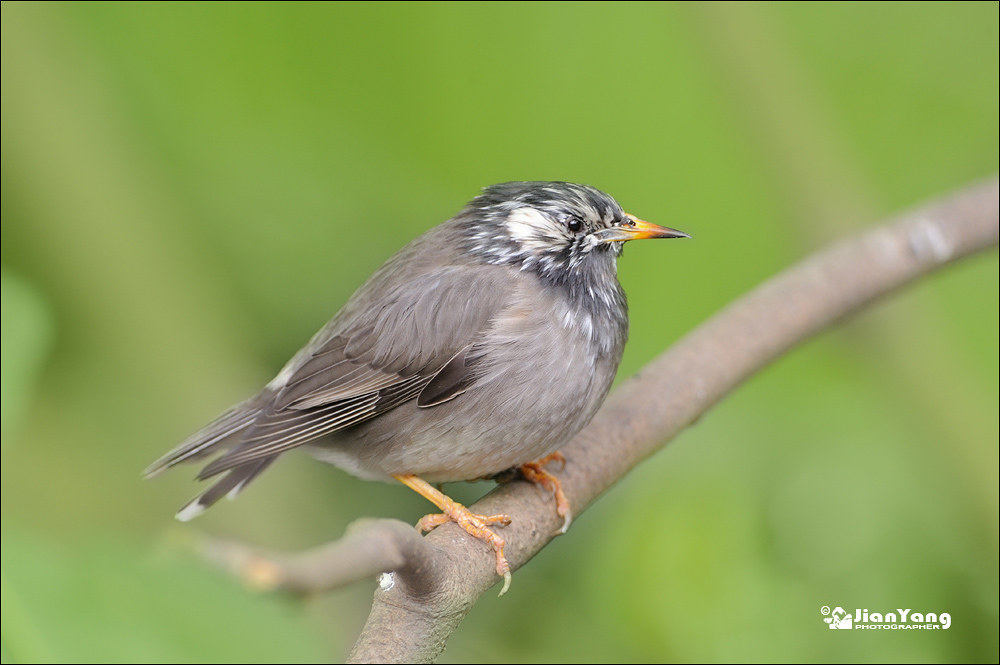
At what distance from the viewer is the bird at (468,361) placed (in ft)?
9.32

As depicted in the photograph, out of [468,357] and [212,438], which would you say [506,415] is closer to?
[468,357]

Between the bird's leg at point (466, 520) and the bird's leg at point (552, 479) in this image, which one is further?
the bird's leg at point (552, 479)

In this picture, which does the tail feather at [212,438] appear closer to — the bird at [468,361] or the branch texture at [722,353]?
the bird at [468,361]

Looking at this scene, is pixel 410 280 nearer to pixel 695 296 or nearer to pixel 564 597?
pixel 564 597

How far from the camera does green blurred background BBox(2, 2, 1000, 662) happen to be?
11.2ft

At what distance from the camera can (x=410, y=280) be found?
3023mm

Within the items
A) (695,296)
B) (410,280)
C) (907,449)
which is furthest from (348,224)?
(907,449)

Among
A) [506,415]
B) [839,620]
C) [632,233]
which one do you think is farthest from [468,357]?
[839,620]

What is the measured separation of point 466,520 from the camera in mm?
2650

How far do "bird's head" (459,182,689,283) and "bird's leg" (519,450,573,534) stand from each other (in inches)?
23.3

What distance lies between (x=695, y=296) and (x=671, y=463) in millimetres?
1115

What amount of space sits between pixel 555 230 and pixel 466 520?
0.95 m

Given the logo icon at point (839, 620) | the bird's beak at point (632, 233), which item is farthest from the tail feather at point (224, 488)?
the logo icon at point (839, 620)

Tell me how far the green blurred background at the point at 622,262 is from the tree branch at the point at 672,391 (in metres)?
0.55
